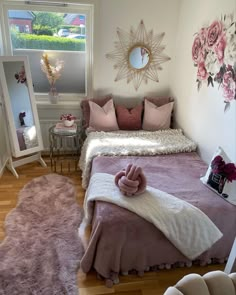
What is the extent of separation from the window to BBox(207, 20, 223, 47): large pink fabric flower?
139cm

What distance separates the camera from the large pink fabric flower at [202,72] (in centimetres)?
260

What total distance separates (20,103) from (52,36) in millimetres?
900

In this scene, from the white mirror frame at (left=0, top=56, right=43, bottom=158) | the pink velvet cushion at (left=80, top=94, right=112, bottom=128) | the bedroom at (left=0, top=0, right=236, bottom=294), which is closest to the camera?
the bedroom at (left=0, top=0, right=236, bottom=294)

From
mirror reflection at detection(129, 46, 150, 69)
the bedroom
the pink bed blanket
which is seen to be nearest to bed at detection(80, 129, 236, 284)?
the pink bed blanket

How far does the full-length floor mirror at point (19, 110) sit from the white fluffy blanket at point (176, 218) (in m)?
1.48

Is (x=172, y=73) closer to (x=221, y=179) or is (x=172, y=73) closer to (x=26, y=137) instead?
(x=221, y=179)

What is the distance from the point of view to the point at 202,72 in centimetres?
265

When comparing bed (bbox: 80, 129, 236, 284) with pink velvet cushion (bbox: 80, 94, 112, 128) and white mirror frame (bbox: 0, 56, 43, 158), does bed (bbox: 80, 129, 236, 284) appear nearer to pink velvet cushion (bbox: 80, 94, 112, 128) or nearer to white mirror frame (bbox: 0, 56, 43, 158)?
pink velvet cushion (bbox: 80, 94, 112, 128)

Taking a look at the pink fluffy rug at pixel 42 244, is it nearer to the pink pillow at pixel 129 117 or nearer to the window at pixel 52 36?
the pink pillow at pixel 129 117

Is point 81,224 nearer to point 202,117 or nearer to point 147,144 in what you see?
point 147,144

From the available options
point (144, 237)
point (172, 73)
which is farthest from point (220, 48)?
point (144, 237)

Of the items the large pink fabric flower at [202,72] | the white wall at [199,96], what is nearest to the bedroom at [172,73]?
the white wall at [199,96]

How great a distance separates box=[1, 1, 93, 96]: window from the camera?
3035mm

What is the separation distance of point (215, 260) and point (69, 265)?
109 centimetres
